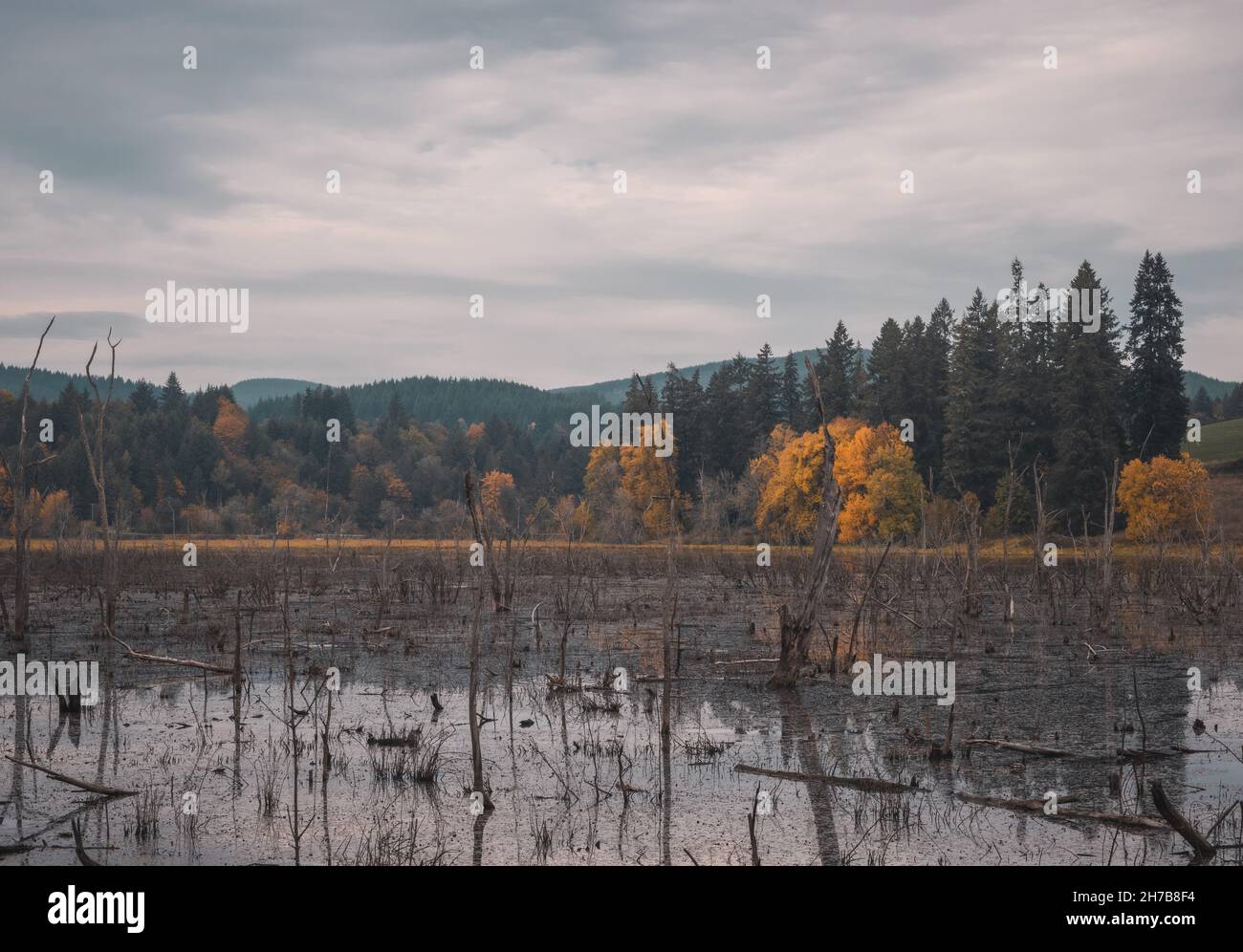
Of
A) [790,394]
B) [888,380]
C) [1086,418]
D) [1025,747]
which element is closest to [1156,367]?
[1086,418]

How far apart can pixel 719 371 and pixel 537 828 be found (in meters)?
81.8

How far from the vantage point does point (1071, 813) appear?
846 centimetres

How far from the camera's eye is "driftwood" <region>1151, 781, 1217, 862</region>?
6761 millimetres

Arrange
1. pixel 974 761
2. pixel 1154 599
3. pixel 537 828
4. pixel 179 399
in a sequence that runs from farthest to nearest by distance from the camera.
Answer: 1. pixel 179 399
2. pixel 1154 599
3. pixel 974 761
4. pixel 537 828

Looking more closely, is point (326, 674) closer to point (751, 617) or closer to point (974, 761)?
point (974, 761)

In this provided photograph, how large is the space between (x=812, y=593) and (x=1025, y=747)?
162 inches

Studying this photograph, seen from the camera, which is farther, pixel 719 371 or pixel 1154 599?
pixel 719 371

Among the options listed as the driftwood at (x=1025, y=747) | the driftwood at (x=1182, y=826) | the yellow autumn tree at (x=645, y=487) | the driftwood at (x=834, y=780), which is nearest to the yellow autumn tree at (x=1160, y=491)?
the yellow autumn tree at (x=645, y=487)

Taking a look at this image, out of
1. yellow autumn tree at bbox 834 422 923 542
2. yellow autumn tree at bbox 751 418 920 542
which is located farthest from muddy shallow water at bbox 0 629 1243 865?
yellow autumn tree at bbox 751 418 920 542

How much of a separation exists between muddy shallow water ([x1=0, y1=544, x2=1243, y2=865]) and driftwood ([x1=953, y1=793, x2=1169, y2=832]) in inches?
2.4

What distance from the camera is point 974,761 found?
10367mm
